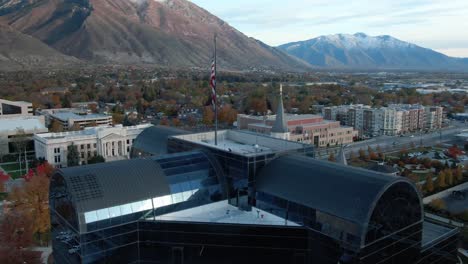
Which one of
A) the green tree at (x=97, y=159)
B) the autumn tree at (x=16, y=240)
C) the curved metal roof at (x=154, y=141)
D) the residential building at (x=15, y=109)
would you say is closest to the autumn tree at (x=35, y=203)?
the autumn tree at (x=16, y=240)

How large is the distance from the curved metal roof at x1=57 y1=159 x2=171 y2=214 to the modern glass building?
0.06 m

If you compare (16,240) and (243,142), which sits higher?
(243,142)

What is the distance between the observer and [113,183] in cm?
2617

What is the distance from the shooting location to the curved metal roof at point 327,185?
2312 cm

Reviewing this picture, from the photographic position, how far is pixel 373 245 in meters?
23.2

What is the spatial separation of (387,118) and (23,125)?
71.7m

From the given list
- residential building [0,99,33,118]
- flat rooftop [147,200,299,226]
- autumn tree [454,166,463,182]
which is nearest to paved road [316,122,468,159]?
autumn tree [454,166,463,182]

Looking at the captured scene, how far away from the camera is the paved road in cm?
7472

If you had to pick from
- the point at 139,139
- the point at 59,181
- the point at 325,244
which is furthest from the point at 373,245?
the point at 139,139

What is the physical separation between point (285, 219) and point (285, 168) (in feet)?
11.4

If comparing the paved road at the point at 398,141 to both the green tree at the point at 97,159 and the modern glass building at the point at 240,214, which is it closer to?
the green tree at the point at 97,159

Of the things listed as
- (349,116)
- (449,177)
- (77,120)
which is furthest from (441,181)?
(77,120)

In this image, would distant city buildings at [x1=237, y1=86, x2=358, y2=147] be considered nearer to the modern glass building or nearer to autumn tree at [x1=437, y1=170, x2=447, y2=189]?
autumn tree at [x1=437, y1=170, x2=447, y2=189]

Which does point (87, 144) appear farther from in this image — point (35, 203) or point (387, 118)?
point (387, 118)
